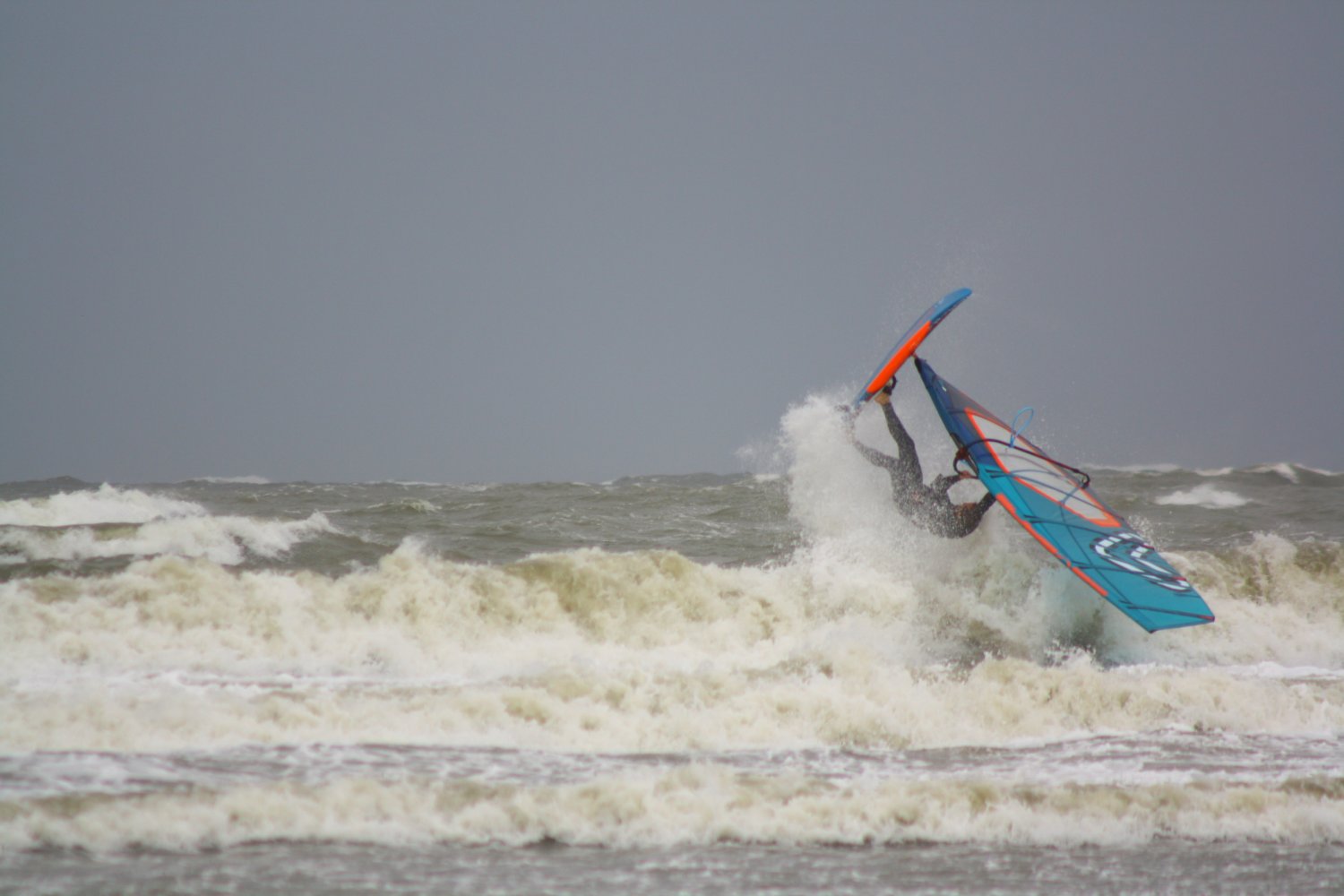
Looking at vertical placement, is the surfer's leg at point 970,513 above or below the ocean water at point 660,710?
above

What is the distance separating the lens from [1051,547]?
8.04 meters

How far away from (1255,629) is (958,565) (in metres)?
2.59

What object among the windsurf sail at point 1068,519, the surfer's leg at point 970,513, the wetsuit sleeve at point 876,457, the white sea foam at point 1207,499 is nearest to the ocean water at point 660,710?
the surfer's leg at point 970,513

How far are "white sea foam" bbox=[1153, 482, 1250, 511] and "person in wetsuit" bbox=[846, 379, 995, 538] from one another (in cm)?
753

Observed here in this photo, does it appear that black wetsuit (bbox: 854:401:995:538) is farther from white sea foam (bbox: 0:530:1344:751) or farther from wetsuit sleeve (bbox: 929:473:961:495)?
white sea foam (bbox: 0:530:1344:751)

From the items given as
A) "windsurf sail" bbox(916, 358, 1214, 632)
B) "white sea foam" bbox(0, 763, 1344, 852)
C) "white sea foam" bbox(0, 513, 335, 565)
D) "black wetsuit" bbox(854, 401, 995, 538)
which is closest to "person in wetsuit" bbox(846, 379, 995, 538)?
"black wetsuit" bbox(854, 401, 995, 538)

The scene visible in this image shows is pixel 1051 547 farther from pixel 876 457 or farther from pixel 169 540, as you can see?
pixel 169 540

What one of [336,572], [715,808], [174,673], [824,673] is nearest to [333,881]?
[715,808]

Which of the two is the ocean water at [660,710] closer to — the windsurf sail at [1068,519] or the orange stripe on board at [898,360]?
the windsurf sail at [1068,519]

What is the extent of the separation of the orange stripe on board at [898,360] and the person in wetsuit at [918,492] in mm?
89

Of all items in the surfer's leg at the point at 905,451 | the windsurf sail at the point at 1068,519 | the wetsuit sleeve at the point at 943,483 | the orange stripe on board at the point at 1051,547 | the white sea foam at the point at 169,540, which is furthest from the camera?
the white sea foam at the point at 169,540

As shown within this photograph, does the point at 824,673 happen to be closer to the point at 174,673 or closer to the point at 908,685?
the point at 908,685

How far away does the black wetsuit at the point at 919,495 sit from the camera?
343 inches

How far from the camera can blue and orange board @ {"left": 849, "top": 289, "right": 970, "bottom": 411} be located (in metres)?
8.75
